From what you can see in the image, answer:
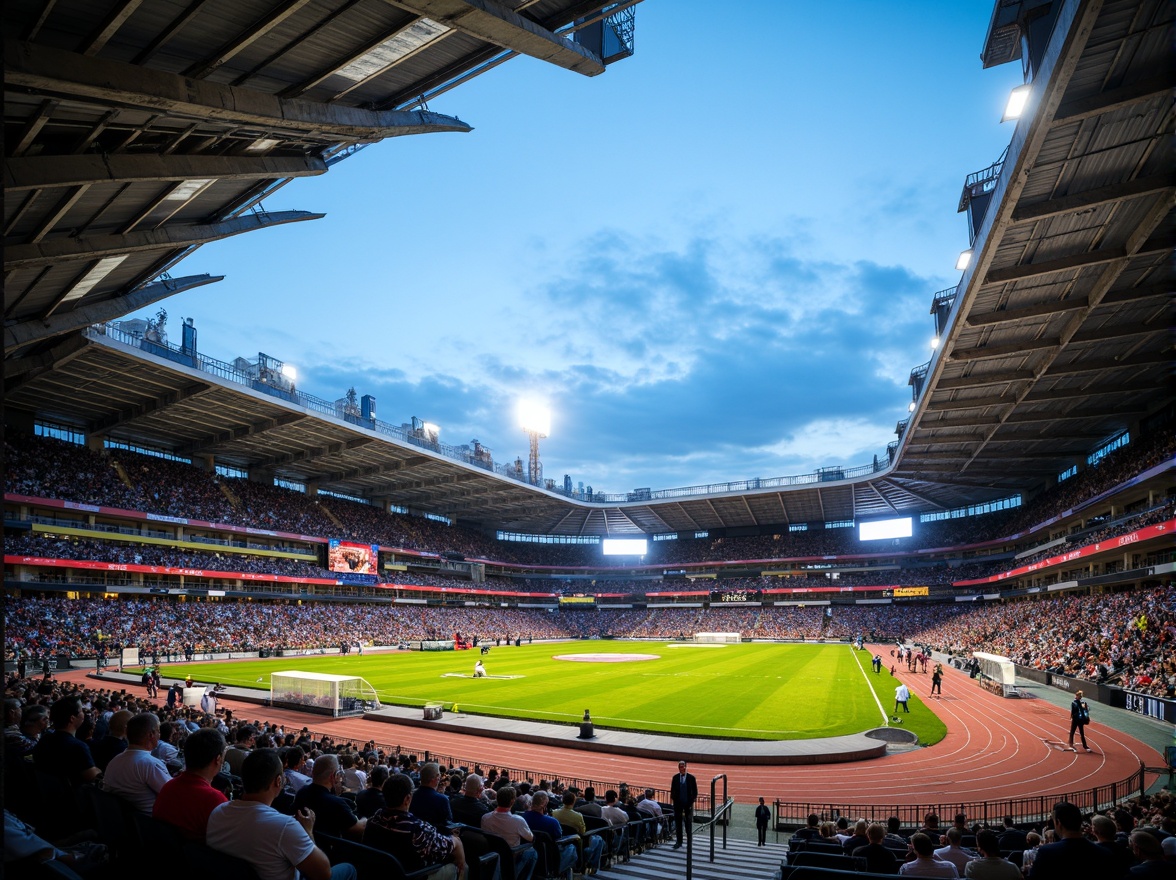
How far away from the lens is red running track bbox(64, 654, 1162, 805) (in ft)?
65.9

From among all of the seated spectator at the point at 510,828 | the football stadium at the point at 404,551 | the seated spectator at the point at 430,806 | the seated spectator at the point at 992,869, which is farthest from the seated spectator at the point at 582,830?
the seated spectator at the point at 992,869

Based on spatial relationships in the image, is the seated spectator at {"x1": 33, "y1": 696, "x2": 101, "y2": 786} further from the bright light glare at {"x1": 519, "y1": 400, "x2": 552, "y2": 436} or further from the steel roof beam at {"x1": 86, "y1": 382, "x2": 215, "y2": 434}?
the bright light glare at {"x1": 519, "y1": 400, "x2": 552, "y2": 436}

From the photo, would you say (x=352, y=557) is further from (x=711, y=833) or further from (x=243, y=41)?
(x=711, y=833)

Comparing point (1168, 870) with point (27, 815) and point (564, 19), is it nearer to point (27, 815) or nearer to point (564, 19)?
point (27, 815)

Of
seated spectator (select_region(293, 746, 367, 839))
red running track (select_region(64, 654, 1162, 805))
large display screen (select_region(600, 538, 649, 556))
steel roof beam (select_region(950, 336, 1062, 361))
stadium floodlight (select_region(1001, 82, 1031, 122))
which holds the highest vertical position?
stadium floodlight (select_region(1001, 82, 1031, 122))

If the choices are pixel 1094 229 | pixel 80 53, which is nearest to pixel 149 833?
pixel 80 53

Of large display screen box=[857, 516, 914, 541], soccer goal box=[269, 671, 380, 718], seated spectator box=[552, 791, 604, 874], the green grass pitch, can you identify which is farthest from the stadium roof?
soccer goal box=[269, 671, 380, 718]

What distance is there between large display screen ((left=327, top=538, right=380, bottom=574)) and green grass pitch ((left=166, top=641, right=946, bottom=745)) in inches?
538

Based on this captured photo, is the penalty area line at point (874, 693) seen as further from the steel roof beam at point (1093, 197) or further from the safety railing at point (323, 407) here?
the safety railing at point (323, 407)

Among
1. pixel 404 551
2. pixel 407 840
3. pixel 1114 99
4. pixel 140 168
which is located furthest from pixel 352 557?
pixel 407 840

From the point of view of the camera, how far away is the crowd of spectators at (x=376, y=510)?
163 ft

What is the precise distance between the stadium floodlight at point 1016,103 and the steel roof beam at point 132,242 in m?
23.3

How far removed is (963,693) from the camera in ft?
124

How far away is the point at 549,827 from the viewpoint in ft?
29.6
